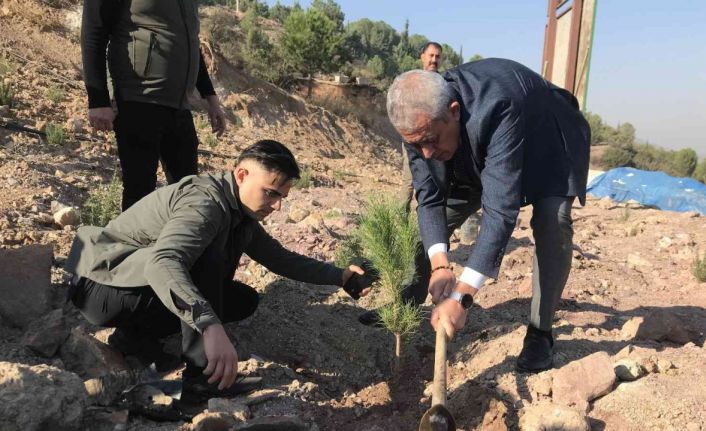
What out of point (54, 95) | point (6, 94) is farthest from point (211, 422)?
point (54, 95)

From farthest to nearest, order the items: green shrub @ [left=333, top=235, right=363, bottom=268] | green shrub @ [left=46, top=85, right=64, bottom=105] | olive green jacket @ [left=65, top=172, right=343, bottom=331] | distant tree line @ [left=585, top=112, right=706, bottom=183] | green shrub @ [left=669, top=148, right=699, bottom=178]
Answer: green shrub @ [left=669, top=148, right=699, bottom=178] < distant tree line @ [left=585, top=112, right=706, bottom=183] < green shrub @ [left=46, top=85, right=64, bottom=105] < green shrub @ [left=333, top=235, right=363, bottom=268] < olive green jacket @ [left=65, top=172, right=343, bottom=331]

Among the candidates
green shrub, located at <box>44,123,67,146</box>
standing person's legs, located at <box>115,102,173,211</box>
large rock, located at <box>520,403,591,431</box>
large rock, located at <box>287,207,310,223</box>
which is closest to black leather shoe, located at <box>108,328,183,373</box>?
standing person's legs, located at <box>115,102,173,211</box>

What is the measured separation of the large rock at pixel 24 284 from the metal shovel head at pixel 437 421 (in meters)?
1.90

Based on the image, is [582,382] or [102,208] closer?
[582,382]

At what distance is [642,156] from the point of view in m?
26.1

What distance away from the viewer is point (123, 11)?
2676mm

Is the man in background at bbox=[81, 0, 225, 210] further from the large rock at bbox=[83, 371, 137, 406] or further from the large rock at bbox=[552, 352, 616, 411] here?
the large rock at bbox=[552, 352, 616, 411]

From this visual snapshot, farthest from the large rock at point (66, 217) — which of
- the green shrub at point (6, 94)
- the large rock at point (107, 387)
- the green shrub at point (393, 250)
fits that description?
the green shrub at point (6, 94)

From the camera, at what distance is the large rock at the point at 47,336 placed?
7.52ft

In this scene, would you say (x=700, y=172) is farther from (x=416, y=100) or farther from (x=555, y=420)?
(x=416, y=100)

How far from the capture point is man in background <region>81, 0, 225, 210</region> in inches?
103

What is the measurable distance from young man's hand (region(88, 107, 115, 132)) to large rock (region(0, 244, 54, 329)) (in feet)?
2.27

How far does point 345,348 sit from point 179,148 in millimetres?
1431

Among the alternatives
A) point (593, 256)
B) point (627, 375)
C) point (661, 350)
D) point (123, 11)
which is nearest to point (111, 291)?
point (123, 11)
